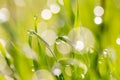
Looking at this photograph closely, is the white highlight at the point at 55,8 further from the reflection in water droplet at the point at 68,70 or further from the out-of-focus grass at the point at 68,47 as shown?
the reflection in water droplet at the point at 68,70

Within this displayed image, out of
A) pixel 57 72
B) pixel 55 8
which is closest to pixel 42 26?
pixel 55 8

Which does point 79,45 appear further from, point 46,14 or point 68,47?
point 46,14

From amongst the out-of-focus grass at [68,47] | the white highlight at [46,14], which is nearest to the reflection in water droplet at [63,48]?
A: the out-of-focus grass at [68,47]

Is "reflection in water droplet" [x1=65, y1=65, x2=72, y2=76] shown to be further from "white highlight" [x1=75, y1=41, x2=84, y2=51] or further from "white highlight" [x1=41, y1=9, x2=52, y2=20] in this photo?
"white highlight" [x1=41, y1=9, x2=52, y2=20]

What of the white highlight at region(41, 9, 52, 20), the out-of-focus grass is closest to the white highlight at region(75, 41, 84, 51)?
the out-of-focus grass

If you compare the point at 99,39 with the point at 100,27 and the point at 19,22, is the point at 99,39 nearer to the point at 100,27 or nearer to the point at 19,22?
the point at 100,27

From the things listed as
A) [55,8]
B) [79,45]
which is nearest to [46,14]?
[55,8]

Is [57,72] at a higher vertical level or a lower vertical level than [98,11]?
lower

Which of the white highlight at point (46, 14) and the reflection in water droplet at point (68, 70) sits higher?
the white highlight at point (46, 14)

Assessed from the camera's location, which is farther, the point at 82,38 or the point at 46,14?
the point at 46,14
